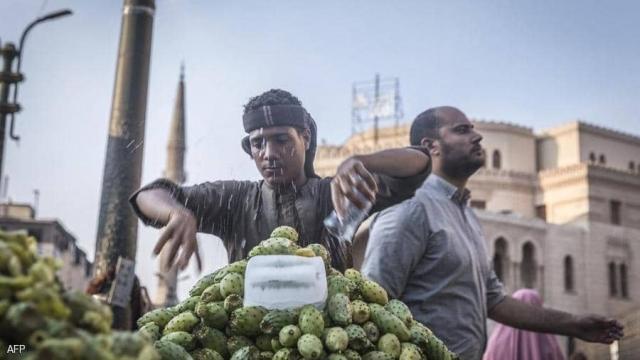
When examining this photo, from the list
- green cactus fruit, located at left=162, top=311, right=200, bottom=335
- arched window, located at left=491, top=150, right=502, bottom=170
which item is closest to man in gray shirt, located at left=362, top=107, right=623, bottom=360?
green cactus fruit, located at left=162, top=311, right=200, bottom=335

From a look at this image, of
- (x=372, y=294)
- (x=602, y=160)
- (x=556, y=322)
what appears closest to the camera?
(x=372, y=294)

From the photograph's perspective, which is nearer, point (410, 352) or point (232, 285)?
point (410, 352)

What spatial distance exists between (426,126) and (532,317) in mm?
1135

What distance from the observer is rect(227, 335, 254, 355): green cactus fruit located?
87.7 inches

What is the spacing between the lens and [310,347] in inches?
82.7

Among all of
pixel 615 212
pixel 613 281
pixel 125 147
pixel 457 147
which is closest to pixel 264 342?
pixel 457 147

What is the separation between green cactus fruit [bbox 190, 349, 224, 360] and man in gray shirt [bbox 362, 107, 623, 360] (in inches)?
62.0

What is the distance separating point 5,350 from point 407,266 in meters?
2.73

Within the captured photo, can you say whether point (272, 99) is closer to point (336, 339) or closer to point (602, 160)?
point (336, 339)

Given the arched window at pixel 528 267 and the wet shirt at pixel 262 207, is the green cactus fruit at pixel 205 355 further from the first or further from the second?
the arched window at pixel 528 267

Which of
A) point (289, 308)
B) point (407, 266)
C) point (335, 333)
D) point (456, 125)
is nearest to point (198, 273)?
point (289, 308)

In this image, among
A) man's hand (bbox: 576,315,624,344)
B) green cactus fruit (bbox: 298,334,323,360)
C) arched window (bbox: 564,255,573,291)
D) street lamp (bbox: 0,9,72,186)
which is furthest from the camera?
arched window (bbox: 564,255,573,291)

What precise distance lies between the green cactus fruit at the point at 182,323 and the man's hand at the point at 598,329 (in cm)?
236

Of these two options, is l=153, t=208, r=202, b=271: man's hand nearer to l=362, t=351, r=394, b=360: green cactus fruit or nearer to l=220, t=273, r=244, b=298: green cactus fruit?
l=220, t=273, r=244, b=298: green cactus fruit
